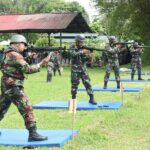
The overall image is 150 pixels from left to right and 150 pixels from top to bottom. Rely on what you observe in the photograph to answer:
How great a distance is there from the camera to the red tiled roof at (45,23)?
40875 mm

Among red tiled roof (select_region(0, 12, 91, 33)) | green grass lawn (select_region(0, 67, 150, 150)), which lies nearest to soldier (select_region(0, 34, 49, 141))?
green grass lawn (select_region(0, 67, 150, 150))

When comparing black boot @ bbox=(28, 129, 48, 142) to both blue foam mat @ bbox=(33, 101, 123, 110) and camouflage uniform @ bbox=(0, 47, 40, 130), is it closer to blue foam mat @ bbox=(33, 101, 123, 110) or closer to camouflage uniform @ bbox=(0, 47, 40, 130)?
camouflage uniform @ bbox=(0, 47, 40, 130)

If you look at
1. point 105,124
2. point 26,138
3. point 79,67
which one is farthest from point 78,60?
point 26,138

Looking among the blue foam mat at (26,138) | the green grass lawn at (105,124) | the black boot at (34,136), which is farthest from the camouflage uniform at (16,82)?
the green grass lawn at (105,124)

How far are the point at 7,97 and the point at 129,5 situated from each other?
36004 mm

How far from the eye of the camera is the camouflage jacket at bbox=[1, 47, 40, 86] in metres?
9.63

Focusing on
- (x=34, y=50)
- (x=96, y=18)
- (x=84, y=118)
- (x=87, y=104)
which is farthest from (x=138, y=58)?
(x=96, y=18)

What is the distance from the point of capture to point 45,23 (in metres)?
41.8

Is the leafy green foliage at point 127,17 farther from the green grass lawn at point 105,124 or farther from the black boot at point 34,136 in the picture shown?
the black boot at point 34,136

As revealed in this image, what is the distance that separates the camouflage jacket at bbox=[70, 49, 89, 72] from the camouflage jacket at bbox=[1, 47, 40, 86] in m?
5.44

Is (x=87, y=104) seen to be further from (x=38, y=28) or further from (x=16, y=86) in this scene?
(x=38, y=28)

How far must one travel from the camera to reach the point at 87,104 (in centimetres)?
1590

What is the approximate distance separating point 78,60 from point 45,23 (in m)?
26.7

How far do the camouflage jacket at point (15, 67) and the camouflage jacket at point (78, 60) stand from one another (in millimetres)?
5440
